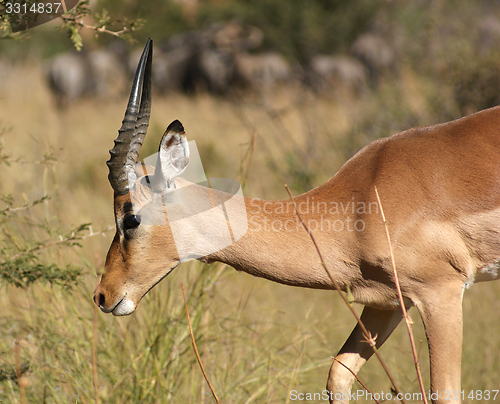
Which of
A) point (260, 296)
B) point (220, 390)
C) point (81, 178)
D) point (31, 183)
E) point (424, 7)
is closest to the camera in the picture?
point (220, 390)

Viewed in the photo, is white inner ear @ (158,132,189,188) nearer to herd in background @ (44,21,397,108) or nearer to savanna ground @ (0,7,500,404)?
savanna ground @ (0,7,500,404)

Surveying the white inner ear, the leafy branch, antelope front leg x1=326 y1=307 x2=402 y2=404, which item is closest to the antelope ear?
the white inner ear

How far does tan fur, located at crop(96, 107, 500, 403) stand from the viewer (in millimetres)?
2361

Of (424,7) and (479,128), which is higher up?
(424,7)

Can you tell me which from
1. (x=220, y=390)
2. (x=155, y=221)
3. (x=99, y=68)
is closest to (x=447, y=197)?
(x=155, y=221)

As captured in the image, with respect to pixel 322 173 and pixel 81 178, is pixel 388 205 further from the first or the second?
pixel 81 178

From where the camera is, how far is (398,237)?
2387mm

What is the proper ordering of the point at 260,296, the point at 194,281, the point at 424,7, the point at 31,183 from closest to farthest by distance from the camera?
1. the point at 194,281
2. the point at 260,296
3. the point at 31,183
4. the point at 424,7

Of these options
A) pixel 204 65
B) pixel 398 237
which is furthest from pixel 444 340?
pixel 204 65

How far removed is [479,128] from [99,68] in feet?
54.1

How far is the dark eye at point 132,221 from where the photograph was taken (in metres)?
2.52

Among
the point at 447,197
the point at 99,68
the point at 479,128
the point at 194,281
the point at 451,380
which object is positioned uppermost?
the point at 99,68

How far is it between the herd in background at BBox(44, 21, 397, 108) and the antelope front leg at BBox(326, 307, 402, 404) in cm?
1168

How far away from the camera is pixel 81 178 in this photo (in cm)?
775
